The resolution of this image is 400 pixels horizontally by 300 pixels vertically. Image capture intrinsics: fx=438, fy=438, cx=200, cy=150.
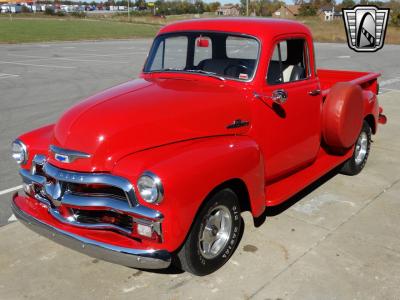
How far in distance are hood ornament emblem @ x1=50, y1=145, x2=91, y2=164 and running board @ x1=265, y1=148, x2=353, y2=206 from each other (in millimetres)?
1658

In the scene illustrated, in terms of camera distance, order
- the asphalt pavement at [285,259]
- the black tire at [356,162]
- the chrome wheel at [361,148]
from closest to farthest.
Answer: the asphalt pavement at [285,259]
the black tire at [356,162]
the chrome wheel at [361,148]

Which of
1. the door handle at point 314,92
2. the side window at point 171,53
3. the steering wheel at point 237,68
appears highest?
the side window at point 171,53

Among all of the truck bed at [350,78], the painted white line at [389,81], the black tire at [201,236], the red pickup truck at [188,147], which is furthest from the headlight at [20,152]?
the painted white line at [389,81]

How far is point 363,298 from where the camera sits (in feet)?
9.95

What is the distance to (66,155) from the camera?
10.1 ft

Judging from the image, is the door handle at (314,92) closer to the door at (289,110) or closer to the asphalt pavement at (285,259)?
the door at (289,110)

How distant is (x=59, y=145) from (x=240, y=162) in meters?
1.33

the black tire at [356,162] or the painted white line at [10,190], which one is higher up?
the black tire at [356,162]

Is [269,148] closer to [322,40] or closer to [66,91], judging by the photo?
[66,91]

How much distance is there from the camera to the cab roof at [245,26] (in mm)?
3965

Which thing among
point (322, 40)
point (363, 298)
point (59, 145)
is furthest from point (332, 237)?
point (322, 40)

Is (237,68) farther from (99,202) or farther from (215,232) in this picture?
(99,202)

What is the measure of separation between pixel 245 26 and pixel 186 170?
5.88 feet

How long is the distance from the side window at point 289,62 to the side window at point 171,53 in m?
0.87
